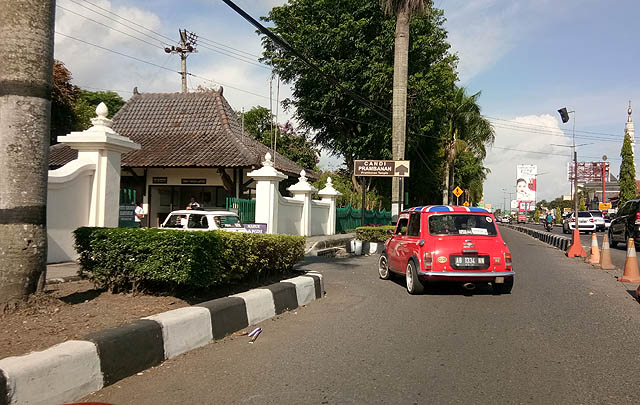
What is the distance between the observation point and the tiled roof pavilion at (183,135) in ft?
69.3

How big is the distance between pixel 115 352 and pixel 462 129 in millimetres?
49366

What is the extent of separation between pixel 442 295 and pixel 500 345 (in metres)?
3.45

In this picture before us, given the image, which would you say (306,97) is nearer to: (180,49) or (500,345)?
(180,49)

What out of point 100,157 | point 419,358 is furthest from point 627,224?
point 100,157

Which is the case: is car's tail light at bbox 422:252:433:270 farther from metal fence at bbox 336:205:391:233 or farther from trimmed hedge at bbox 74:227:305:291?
metal fence at bbox 336:205:391:233

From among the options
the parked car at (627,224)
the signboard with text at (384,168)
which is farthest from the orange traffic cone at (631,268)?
the signboard with text at (384,168)

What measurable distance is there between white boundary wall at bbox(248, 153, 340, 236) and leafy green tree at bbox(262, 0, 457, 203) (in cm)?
707

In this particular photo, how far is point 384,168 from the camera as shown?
22516mm

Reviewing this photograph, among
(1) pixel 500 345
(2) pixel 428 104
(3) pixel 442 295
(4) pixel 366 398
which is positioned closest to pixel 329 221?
(2) pixel 428 104

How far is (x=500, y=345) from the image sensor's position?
5754 millimetres

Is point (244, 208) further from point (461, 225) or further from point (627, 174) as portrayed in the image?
point (627, 174)

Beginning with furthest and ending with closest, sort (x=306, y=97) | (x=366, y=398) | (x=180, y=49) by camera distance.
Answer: (x=180, y=49) → (x=306, y=97) → (x=366, y=398)

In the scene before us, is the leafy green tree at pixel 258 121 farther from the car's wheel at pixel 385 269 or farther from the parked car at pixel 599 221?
the car's wheel at pixel 385 269

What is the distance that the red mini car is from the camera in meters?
8.80
